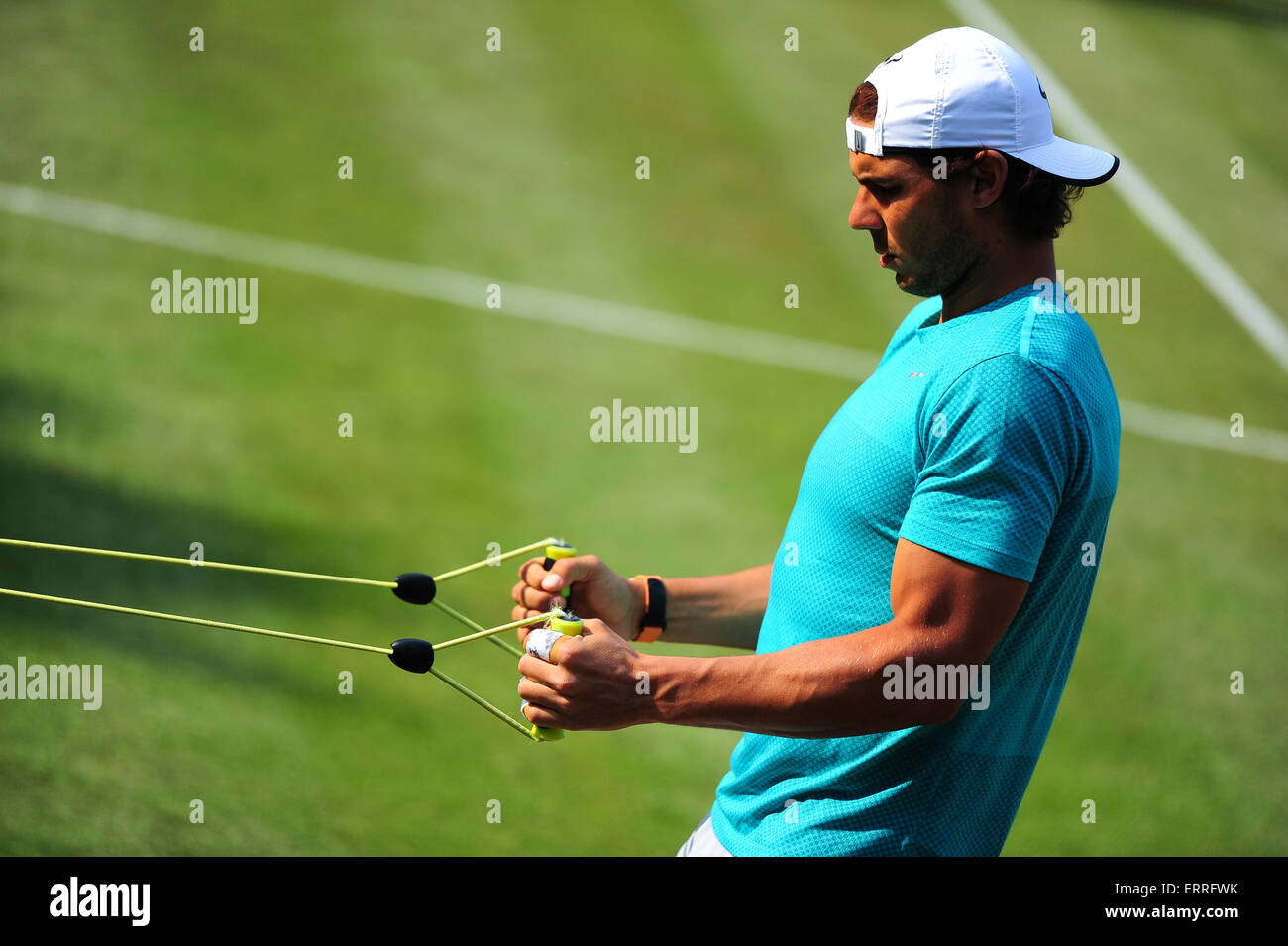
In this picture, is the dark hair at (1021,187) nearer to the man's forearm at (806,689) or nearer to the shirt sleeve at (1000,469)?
the shirt sleeve at (1000,469)

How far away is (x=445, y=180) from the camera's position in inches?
449

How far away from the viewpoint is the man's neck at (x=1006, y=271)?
3.02 meters

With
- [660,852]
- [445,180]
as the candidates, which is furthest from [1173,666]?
[445,180]

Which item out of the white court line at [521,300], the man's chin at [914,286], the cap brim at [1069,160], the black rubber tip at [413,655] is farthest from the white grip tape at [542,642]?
the white court line at [521,300]

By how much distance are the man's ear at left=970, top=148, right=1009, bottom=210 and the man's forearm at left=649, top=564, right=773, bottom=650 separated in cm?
130

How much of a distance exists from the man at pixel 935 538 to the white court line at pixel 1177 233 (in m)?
9.87

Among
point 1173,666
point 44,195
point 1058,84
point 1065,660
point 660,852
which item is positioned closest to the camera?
point 1065,660

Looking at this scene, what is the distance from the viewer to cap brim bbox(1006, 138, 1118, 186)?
2.94 meters

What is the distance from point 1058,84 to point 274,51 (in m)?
8.33

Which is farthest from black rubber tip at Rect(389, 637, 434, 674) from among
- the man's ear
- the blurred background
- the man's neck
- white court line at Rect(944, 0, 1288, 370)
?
white court line at Rect(944, 0, 1288, 370)

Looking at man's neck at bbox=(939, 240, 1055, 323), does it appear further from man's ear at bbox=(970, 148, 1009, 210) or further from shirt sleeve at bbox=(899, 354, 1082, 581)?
shirt sleeve at bbox=(899, 354, 1082, 581)

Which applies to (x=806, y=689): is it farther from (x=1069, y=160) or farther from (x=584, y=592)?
(x=1069, y=160)

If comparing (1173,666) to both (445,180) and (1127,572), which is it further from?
(445,180)

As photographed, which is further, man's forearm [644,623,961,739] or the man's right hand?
the man's right hand
